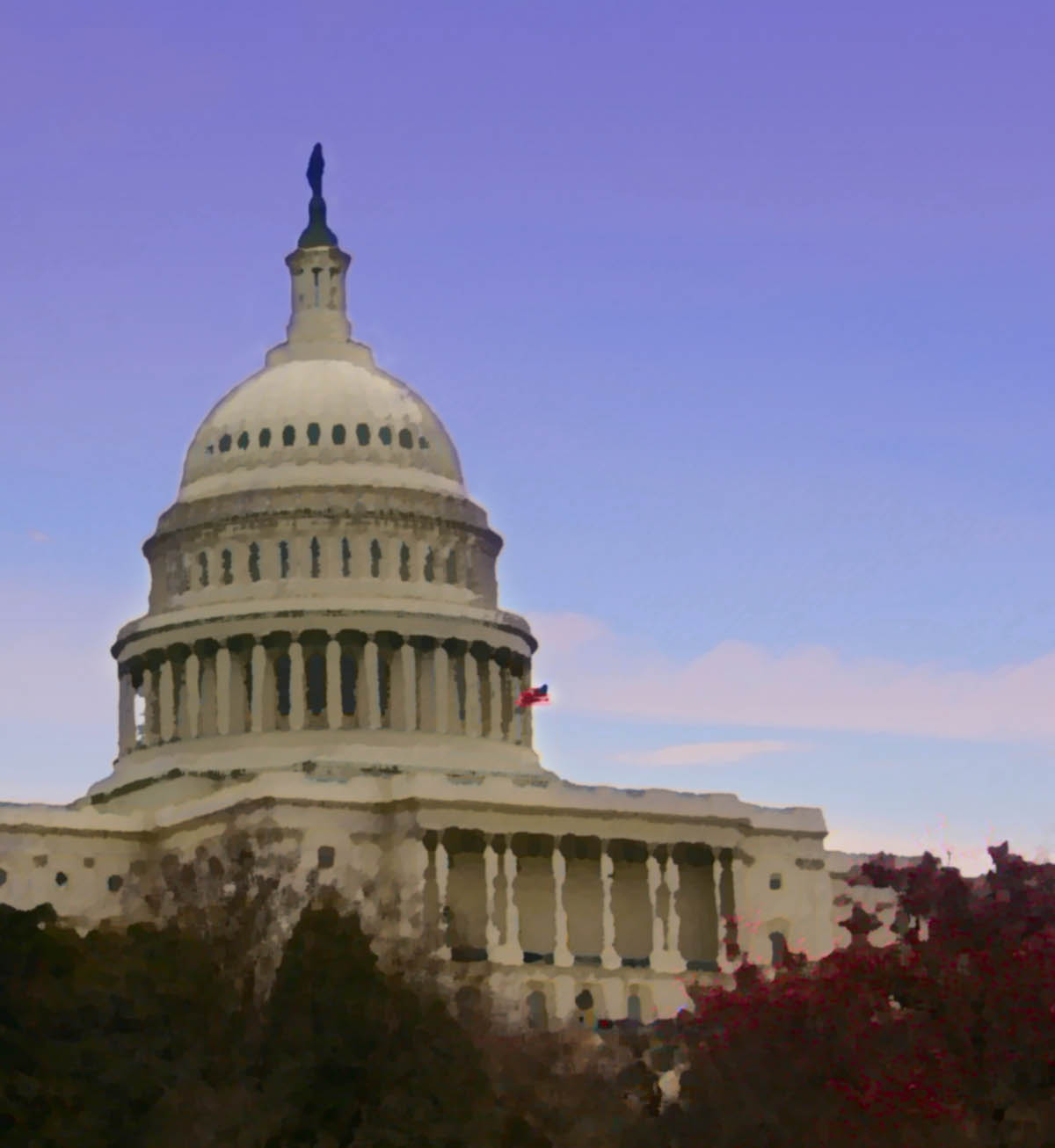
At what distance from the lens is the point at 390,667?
6127 inches

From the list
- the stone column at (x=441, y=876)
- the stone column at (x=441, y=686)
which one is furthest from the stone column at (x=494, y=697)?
the stone column at (x=441, y=876)

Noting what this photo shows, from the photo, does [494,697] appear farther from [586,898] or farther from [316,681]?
[586,898]

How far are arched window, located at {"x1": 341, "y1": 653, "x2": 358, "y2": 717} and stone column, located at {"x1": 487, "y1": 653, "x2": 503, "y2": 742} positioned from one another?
7.15 meters

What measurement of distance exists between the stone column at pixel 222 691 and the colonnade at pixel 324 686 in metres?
0.04

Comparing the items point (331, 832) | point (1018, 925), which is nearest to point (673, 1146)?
point (1018, 925)

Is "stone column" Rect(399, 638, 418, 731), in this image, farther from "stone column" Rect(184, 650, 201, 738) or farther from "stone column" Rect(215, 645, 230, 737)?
"stone column" Rect(184, 650, 201, 738)

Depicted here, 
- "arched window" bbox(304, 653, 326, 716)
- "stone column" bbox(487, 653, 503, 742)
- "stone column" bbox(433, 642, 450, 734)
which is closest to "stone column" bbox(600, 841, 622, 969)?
"stone column" bbox(433, 642, 450, 734)

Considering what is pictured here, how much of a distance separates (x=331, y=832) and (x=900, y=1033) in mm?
51388

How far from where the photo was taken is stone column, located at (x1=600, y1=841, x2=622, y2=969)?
137875 mm

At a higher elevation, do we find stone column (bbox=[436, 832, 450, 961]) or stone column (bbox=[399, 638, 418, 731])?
stone column (bbox=[399, 638, 418, 731])

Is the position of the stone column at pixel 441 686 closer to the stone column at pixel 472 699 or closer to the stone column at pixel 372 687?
the stone column at pixel 472 699

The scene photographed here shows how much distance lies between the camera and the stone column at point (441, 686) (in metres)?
Result: 154

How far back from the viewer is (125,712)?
162 m

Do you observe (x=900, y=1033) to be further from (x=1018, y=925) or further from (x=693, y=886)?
(x=693, y=886)
